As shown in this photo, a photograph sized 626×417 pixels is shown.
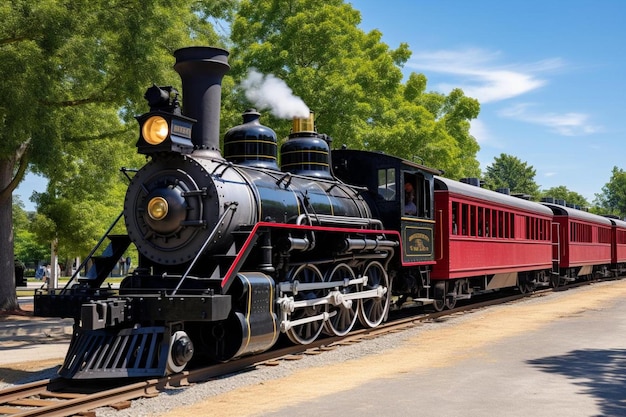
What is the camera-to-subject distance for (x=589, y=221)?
28.8m

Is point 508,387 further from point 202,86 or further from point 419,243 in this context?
point 419,243

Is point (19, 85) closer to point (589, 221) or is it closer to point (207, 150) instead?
point (207, 150)

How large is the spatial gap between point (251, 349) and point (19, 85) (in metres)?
7.48

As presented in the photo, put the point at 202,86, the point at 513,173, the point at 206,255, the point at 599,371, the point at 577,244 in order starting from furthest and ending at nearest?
1. the point at 513,173
2. the point at 577,244
3. the point at 202,86
4. the point at 206,255
5. the point at 599,371

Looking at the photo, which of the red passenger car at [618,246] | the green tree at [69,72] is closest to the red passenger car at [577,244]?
the red passenger car at [618,246]

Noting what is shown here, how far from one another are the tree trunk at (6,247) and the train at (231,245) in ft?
27.6

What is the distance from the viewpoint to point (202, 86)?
9.24 meters

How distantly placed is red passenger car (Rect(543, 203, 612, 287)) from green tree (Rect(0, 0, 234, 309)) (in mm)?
16266

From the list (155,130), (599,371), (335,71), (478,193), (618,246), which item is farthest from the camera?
(618,246)

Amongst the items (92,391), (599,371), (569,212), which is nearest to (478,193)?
(599,371)

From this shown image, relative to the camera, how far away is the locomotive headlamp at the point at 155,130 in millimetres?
8430

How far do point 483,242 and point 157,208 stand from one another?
10.5 metres

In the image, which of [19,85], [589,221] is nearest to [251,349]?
[19,85]

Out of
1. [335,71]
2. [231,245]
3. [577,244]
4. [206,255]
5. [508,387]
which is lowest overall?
[508,387]
